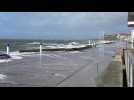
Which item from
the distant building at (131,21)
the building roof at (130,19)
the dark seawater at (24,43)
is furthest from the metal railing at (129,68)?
the dark seawater at (24,43)

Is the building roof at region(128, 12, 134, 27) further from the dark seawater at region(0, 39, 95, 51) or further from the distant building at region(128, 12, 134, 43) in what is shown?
the dark seawater at region(0, 39, 95, 51)

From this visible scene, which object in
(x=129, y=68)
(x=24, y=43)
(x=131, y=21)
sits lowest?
(x=129, y=68)

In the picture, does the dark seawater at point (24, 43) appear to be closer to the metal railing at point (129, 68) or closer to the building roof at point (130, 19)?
the building roof at point (130, 19)

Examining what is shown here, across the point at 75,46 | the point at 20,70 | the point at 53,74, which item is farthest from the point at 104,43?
the point at 20,70

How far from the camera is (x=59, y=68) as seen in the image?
4.29 m

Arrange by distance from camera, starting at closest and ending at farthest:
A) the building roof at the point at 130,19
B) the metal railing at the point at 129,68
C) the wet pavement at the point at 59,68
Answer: the building roof at the point at 130,19 → the wet pavement at the point at 59,68 → the metal railing at the point at 129,68

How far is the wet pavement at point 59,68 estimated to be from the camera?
13.1ft

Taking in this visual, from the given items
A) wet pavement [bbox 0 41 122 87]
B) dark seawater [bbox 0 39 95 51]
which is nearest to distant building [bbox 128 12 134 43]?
wet pavement [bbox 0 41 122 87]

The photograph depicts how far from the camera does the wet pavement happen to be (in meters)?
3.98

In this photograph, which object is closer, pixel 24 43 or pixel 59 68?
pixel 24 43

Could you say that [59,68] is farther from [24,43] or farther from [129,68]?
[129,68]

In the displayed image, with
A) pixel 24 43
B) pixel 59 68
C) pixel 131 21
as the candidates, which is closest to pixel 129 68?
pixel 131 21
